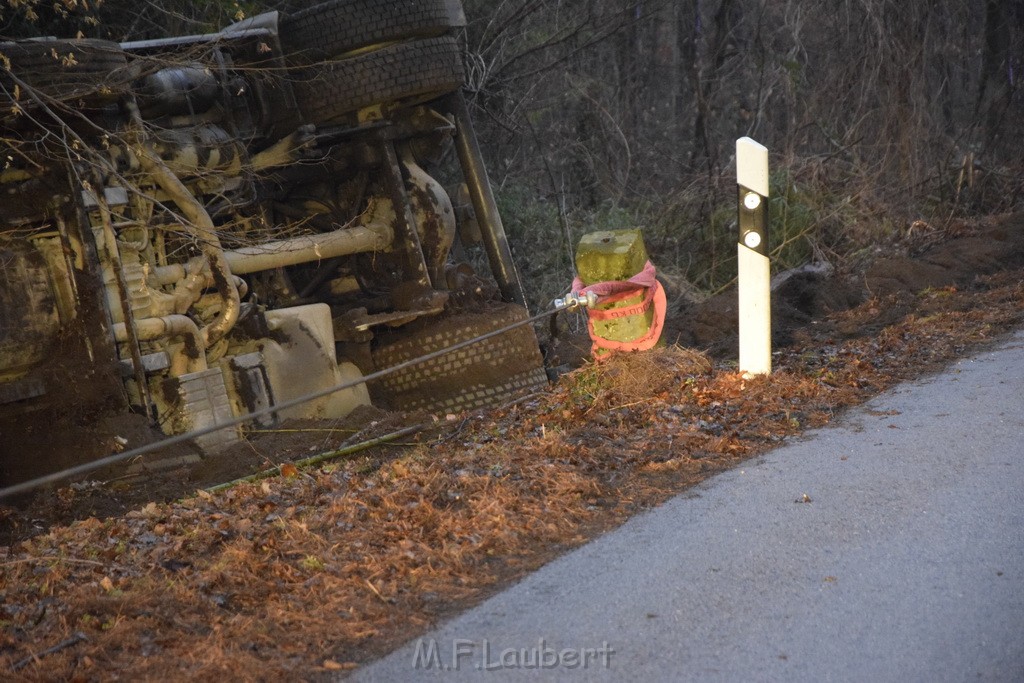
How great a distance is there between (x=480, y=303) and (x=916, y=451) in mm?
4492

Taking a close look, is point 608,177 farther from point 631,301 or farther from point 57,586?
point 57,586

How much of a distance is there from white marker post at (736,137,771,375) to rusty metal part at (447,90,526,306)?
10.8 ft

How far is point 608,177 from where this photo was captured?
50.1 ft

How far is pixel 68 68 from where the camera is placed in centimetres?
655

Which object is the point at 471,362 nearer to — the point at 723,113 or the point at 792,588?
the point at 792,588

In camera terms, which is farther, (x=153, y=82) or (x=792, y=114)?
(x=792, y=114)

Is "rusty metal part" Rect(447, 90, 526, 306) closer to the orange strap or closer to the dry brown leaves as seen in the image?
the orange strap

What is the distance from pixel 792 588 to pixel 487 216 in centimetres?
605

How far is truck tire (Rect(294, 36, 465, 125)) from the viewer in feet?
26.7

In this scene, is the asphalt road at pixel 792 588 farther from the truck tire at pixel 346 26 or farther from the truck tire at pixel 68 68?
the truck tire at pixel 346 26

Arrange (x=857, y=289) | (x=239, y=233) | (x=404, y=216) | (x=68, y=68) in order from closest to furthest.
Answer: (x=68, y=68)
(x=239, y=233)
(x=404, y=216)
(x=857, y=289)

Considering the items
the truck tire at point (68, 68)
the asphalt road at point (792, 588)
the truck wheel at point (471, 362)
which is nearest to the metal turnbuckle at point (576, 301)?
the asphalt road at point (792, 588)

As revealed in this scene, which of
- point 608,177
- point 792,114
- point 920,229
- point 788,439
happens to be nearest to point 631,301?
point 788,439

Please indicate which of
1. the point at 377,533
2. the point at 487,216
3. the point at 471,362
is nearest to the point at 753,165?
the point at 377,533
